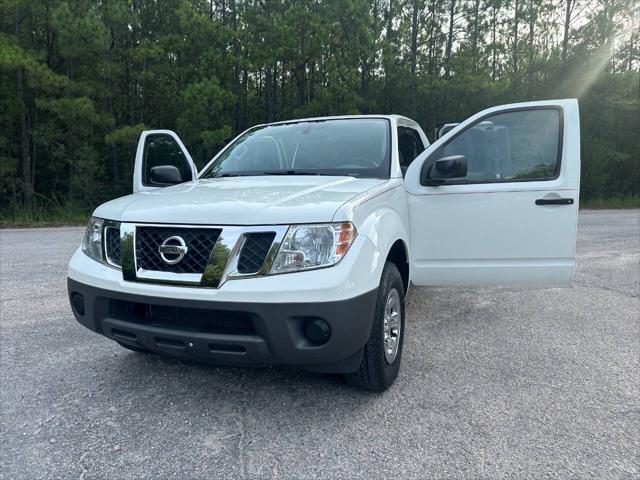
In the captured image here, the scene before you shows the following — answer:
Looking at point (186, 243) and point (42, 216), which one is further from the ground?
point (186, 243)

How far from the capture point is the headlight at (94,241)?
8.93ft

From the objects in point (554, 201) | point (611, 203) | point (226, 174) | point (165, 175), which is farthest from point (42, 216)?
point (611, 203)

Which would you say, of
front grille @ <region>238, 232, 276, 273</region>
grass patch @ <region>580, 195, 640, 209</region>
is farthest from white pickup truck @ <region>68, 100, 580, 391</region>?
grass patch @ <region>580, 195, 640, 209</region>

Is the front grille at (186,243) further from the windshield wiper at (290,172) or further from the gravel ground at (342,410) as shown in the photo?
the windshield wiper at (290,172)

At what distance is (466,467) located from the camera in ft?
6.97

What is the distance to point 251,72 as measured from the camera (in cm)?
1839

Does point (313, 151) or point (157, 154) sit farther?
point (157, 154)

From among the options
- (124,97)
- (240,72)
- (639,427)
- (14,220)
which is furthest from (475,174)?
(124,97)

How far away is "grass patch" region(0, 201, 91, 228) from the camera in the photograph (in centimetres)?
1373

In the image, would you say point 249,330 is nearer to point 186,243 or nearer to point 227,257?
point 227,257

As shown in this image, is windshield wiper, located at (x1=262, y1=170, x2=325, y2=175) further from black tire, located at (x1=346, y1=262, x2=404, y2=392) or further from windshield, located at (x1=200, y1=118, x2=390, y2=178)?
black tire, located at (x1=346, y1=262, x2=404, y2=392)

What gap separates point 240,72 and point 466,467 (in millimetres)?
18029

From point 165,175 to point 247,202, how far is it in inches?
64.2

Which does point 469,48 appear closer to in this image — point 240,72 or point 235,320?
point 240,72
